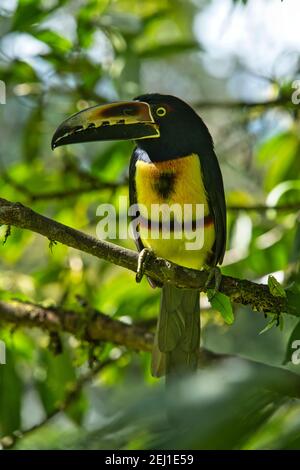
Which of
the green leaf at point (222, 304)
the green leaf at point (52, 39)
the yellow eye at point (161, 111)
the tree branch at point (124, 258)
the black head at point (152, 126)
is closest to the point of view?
the tree branch at point (124, 258)

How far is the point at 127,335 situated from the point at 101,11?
2.13 m

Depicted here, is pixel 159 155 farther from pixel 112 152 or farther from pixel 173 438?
pixel 173 438

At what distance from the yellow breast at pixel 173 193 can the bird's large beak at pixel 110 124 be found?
179 millimetres

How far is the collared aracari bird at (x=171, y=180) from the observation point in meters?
3.85

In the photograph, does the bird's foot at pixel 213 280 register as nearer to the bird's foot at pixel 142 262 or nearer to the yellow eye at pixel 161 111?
the bird's foot at pixel 142 262

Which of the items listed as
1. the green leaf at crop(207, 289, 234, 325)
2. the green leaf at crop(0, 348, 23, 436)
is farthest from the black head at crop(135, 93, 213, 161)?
the green leaf at crop(0, 348, 23, 436)

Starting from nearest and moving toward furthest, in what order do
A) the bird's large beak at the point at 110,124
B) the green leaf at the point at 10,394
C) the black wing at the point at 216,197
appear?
the bird's large beak at the point at 110,124 → the black wing at the point at 216,197 → the green leaf at the point at 10,394

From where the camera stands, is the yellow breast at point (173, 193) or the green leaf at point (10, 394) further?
the green leaf at point (10, 394)

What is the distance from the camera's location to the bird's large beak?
3689mm

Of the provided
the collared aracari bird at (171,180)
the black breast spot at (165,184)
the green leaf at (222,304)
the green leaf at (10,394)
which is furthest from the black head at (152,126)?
the green leaf at (10,394)

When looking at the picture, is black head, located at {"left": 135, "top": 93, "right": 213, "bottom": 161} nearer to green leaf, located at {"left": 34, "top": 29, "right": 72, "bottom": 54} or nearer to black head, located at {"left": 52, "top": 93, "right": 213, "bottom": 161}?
black head, located at {"left": 52, "top": 93, "right": 213, "bottom": 161}

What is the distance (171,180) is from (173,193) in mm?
75

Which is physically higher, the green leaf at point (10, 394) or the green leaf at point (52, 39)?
the green leaf at point (52, 39)

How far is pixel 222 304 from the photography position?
2910 mm
